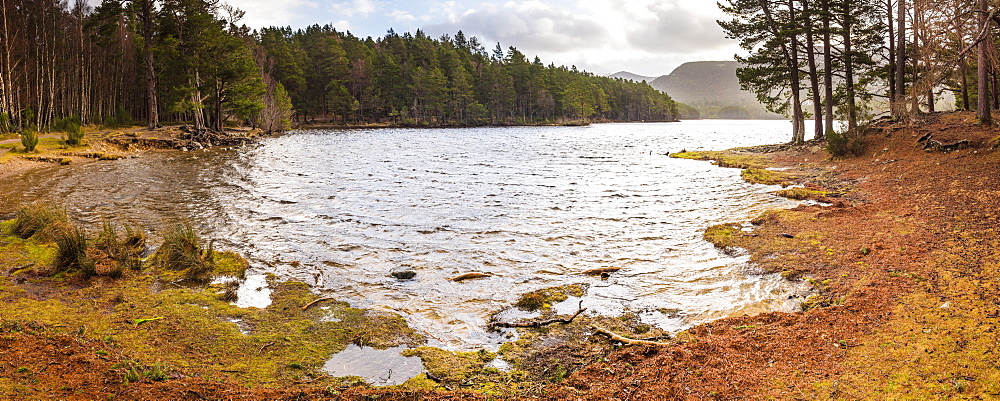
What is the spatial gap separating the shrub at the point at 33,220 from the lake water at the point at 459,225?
2480 mm

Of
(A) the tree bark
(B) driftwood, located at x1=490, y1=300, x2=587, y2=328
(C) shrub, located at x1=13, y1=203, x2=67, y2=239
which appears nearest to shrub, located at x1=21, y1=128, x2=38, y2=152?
(C) shrub, located at x1=13, y1=203, x2=67, y2=239

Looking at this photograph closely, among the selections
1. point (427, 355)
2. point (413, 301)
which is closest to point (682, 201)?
point (413, 301)

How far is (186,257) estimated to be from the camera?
10141mm

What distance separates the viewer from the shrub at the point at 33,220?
11711 mm

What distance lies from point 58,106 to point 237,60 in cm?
1844

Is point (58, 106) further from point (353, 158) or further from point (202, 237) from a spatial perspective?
point (202, 237)

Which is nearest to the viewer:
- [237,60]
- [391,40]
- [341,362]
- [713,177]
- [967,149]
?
[341,362]

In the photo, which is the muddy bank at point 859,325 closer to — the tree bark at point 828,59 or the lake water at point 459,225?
the lake water at point 459,225

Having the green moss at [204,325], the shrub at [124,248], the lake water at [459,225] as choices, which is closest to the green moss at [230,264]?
the lake water at [459,225]

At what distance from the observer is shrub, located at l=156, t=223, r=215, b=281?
32.0 ft

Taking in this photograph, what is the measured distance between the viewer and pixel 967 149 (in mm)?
18234

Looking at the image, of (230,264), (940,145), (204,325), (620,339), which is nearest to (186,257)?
(230,264)

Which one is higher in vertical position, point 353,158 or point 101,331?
point 353,158

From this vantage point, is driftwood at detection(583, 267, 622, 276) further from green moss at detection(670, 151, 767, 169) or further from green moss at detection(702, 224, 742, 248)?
green moss at detection(670, 151, 767, 169)
